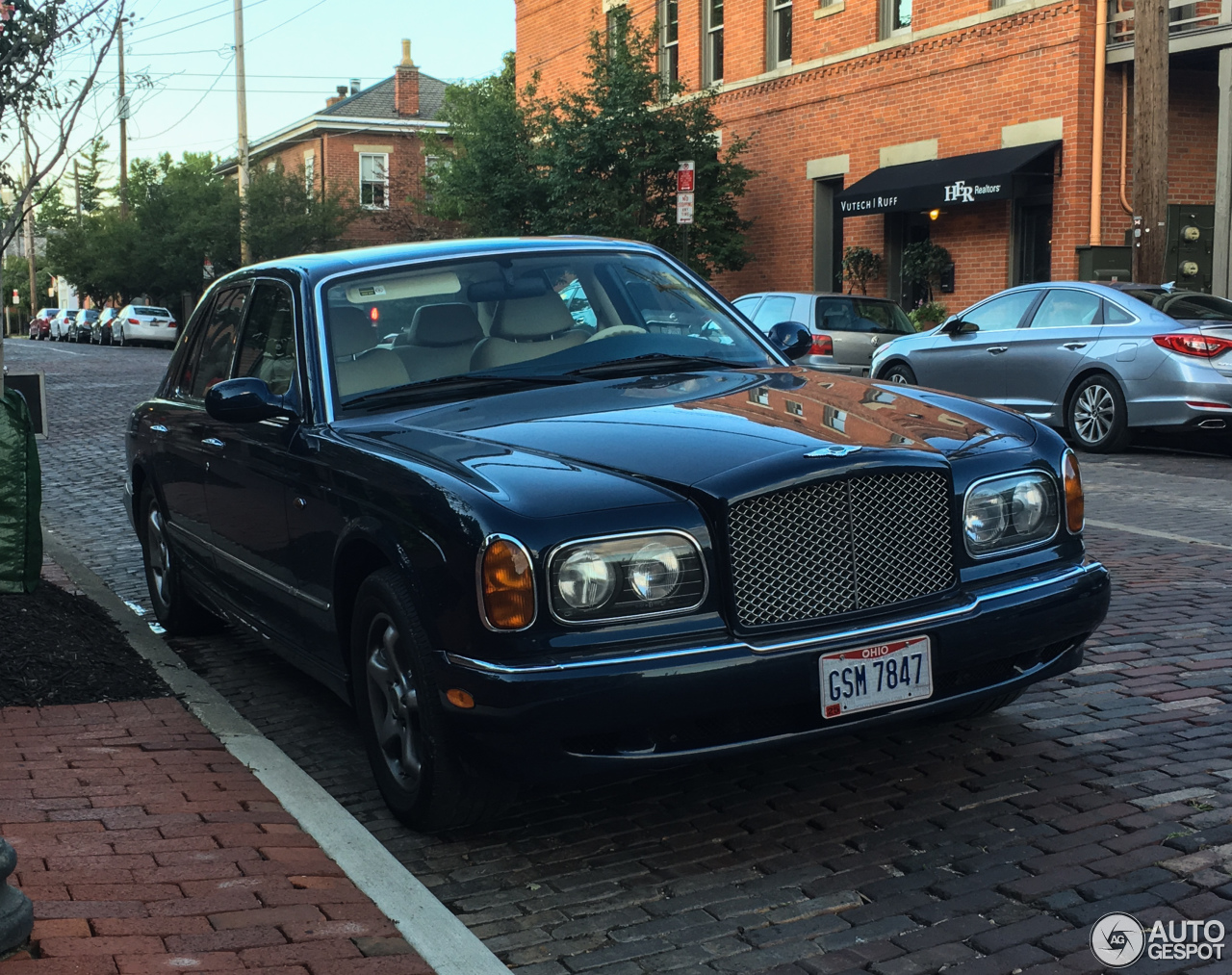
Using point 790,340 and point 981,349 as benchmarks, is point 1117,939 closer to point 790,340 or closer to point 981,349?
point 790,340

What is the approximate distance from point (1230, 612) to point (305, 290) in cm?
426

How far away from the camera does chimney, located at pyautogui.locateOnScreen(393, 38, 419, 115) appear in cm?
6069

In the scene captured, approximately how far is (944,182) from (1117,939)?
67.8ft

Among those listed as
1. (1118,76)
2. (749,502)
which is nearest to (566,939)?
(749,502)

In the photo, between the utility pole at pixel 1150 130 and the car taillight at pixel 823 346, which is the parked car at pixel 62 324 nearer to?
the car taillight at pixel 823 346

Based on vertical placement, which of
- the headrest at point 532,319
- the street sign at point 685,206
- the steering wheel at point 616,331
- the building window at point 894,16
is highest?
the building window at point 894,16

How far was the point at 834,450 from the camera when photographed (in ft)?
12.7

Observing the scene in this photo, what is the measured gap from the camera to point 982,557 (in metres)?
4.14

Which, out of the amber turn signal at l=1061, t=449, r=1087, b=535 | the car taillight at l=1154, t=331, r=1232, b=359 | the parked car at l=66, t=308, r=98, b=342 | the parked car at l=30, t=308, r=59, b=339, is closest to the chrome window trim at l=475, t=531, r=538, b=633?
the amber turn signal at l=1061, t=449, r=1087, b=535

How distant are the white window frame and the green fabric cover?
23593 millimetres

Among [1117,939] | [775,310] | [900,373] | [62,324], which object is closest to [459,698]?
[1117,939]

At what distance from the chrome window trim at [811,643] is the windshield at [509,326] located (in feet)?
4.81

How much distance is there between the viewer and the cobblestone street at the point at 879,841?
3428mm

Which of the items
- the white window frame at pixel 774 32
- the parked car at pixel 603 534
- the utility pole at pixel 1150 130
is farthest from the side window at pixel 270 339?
the white window frame at pixel 774 32
